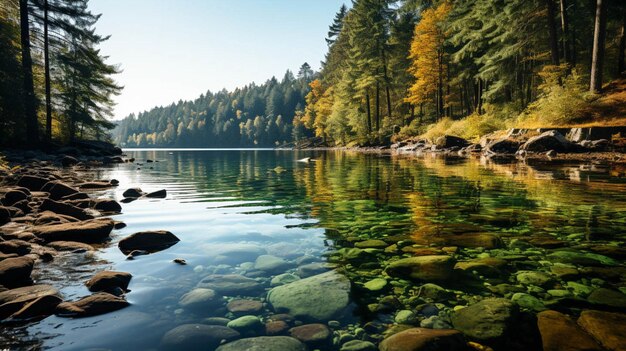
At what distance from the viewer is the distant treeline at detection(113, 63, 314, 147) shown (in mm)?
122688

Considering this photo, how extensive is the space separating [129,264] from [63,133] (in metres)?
29.7

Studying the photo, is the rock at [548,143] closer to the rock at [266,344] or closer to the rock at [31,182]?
the rock at [266,344]

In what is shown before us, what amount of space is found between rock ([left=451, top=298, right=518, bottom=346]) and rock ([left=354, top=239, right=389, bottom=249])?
1.97 m

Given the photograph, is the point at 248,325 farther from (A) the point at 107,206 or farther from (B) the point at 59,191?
(B) the point at 59,191

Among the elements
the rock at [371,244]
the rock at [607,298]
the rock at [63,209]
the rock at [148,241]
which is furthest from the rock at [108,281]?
the rock at [607,298]

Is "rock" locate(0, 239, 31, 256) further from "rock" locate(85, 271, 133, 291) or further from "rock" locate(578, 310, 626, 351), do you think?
"rock" locate(578, 310, 626, 351)

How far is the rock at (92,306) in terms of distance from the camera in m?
2.96

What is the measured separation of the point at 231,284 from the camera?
145 inches

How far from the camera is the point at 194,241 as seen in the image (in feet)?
18.0

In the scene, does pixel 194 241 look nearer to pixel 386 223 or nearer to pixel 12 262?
pixel 12 262

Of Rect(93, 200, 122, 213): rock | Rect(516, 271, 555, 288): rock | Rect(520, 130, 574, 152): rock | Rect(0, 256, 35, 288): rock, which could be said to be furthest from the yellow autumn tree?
Rect(0, 256, 35, 288): rock

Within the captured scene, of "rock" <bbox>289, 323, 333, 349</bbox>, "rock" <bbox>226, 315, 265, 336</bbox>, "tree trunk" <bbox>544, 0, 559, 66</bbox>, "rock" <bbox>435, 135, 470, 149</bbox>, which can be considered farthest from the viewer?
"rock" <bbox>435, 135, 470, 149</bbox>

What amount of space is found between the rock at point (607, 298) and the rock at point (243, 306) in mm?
2975

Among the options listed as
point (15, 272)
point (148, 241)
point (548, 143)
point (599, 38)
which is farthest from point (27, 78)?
point (599, 38)
